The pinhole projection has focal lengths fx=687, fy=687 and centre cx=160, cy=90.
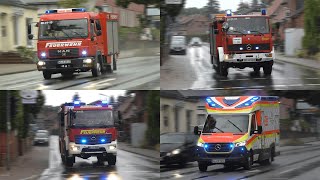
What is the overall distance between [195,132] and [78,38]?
3561 mm

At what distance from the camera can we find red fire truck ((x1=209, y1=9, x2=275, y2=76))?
15867mm

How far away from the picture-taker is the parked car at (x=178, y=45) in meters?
15.9

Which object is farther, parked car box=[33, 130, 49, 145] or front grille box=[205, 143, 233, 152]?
parked car box=[33, 130, 49, 145]

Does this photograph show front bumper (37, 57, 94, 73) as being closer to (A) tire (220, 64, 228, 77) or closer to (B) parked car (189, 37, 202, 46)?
(B) parked car (189, 37, 202, 46)

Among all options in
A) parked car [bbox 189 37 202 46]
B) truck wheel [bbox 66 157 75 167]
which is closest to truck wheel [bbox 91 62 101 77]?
parked car [bbox 189 37 202 46]

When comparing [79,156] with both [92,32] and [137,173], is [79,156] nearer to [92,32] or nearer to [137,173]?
[137,173]

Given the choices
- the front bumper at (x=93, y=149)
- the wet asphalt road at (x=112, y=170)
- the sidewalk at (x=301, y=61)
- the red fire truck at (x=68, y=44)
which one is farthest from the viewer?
the front bumper at (x=93, y=149)

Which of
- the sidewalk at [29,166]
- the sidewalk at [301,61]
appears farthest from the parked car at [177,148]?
the sidewalk at [29,166]

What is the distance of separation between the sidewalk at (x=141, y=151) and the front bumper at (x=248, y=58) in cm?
334

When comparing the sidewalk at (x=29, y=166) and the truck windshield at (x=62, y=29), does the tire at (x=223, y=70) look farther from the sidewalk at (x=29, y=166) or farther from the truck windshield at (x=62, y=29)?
the sidewalk at (x=29, y=166)

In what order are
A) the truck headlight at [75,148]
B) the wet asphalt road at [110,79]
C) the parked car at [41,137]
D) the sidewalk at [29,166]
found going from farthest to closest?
the parked car at [41,137]
the truck headlight at [75,148]
the sidewalk at [29,166]
the wet asphalt road at [110,79]

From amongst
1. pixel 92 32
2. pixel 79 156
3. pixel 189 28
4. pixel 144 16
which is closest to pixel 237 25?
pixel 189 28

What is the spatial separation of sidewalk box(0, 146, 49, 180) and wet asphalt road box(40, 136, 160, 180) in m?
0.36

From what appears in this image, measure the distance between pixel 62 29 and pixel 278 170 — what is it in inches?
240
